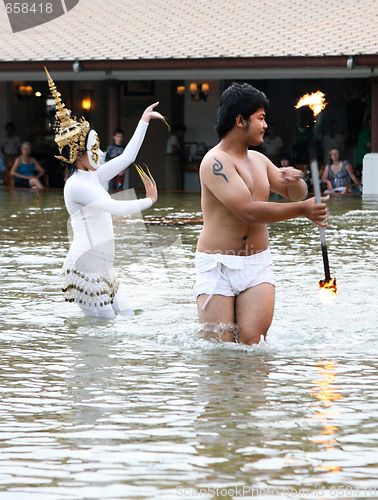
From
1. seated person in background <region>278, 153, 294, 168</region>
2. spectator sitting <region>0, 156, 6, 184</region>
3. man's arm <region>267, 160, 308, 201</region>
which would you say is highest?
man's arm <region>267, 160, 308, 201</region>

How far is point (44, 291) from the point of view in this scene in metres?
9.05

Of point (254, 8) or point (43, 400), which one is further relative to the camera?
point (254, 8)

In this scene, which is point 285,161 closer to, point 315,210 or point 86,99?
point 86,99

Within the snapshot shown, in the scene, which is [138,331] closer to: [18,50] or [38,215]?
[38,215]

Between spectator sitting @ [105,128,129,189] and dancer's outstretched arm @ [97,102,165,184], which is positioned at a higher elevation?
dancer's outstretched arm @ [97,102,165,184]

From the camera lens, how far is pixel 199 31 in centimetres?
2264

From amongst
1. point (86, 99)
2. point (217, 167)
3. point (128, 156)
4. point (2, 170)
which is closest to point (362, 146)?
point (86, 99)

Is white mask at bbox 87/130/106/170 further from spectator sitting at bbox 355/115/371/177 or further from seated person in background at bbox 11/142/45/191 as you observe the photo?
seated person in background at bbox 11/142/45/191

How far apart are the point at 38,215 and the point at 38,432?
38.9 feet

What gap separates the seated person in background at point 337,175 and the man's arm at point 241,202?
14.4 m

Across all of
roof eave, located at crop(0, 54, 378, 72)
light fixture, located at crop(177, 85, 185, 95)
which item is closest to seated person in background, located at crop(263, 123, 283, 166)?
roof eave, located at crop(0, 54, 378, 72)

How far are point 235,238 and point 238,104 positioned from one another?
80 cm

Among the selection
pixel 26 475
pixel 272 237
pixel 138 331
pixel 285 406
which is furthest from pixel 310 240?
pixel 26 475

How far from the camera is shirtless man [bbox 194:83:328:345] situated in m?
6.39
